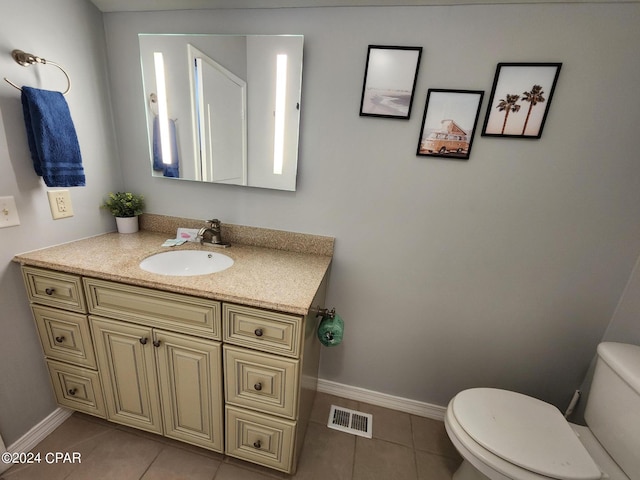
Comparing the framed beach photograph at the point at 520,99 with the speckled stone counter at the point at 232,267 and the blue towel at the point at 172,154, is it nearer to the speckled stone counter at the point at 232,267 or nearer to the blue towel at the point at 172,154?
the speckled stone counter at the point at 232,267

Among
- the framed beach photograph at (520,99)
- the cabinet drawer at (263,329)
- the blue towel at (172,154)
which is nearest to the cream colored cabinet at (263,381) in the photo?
the cabinet drawer at (263,329)

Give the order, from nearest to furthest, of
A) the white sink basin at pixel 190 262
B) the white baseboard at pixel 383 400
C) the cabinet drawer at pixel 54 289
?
1. the cabinet drawer at pixel 54 289
2. the white sink basin at pixel 190 262
3. the white baseboard at pixel 383 400

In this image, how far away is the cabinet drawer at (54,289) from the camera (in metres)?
1.02

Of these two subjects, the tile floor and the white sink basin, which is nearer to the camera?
the tile floor

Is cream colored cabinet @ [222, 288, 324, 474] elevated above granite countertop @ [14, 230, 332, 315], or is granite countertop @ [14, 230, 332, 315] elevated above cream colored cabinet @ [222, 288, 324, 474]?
granite countertop @ [14, 230, 332, 315]

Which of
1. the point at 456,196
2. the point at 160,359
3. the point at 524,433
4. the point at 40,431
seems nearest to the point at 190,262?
the point at 160,359

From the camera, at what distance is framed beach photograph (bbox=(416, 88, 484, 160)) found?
1054 mm

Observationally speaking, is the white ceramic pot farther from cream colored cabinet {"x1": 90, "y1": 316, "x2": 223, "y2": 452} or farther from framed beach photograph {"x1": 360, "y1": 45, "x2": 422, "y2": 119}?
framed beach photograph {"x1": 360, "y1": 45, "x2": 422, "y2": 119}

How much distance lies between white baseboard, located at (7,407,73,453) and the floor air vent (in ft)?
4.50

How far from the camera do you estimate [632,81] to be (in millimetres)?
949

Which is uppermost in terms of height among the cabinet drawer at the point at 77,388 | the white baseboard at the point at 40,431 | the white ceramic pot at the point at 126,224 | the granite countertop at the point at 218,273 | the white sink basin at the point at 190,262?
the white ceramic pot at the point at 126,224

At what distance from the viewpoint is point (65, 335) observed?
112 centimetres

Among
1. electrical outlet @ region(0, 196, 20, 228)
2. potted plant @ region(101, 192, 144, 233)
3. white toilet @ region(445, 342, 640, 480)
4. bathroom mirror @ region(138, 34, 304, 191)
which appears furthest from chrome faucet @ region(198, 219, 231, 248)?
white toilet @ region(445, 342, 640, 480)

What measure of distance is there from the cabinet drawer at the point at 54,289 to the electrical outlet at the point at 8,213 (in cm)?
19
